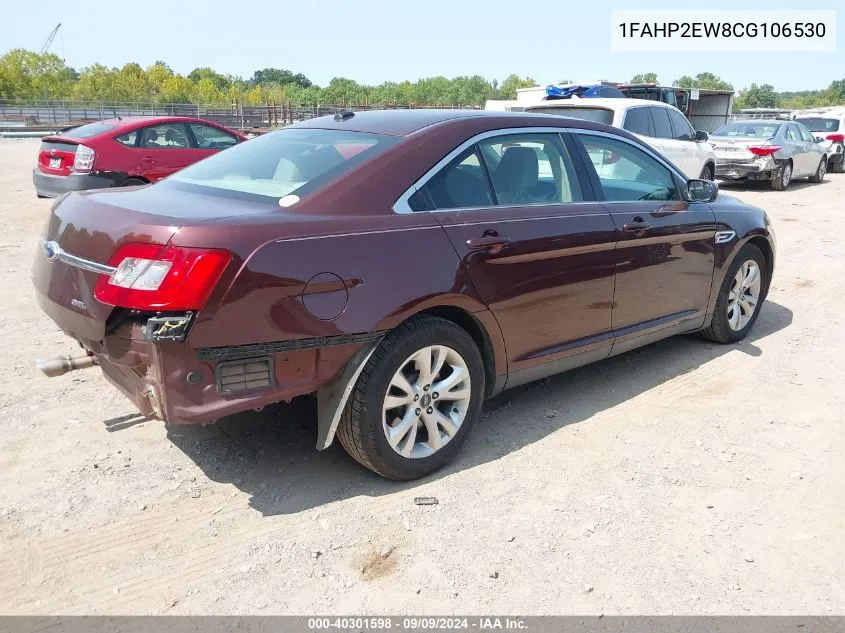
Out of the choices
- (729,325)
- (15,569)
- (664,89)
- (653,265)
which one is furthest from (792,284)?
(664,89)

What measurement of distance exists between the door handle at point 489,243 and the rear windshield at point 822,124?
68.8 ft

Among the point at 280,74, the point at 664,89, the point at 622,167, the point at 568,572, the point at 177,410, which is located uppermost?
the point at 280,74

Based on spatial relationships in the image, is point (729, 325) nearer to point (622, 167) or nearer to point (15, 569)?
point (622, 167)

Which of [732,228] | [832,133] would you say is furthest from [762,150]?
[732,228]

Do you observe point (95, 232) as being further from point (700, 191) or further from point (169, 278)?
point (700, 191)

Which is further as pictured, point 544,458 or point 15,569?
point 544,458

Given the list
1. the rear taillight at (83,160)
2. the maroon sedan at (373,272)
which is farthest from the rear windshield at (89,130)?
the maroon sedan at (373,272)

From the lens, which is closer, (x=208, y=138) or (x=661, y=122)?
(x=208, y=138)

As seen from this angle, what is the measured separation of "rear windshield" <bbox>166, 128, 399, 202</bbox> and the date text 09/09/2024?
68.6 inches

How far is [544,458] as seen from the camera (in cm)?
372

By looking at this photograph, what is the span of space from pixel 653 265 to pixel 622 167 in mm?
661

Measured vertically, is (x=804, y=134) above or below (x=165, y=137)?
above

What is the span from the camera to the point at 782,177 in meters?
15.7

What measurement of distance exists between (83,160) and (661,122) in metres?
8.74
